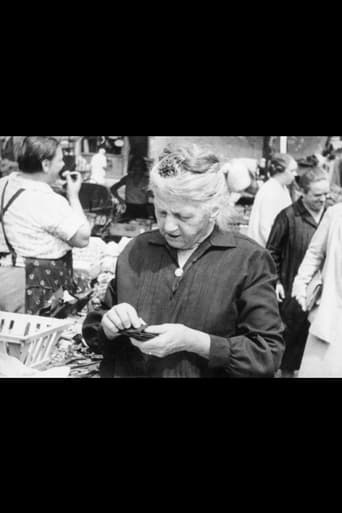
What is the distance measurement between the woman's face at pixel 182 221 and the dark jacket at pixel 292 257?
46 cm

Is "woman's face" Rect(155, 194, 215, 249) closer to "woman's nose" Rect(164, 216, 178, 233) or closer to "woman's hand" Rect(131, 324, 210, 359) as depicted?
"woman's nose" Rect(164, 216, 178, 233)

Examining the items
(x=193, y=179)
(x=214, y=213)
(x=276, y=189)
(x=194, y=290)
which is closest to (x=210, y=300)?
(x=194, y=290)

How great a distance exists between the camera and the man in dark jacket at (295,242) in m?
2.28

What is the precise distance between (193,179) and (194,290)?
0.37 metres

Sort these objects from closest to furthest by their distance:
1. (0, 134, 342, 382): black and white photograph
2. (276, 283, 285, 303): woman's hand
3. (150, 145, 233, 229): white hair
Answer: (150, 145, 233, 229): white hair < (0, 134, 342, 382): black and white photograph < (276, 283, 285, 303): woman's hand

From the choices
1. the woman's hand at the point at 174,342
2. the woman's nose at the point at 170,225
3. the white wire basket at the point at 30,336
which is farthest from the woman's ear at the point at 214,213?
the white wire basket at the point at 30,336

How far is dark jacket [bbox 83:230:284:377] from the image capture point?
6.10ft

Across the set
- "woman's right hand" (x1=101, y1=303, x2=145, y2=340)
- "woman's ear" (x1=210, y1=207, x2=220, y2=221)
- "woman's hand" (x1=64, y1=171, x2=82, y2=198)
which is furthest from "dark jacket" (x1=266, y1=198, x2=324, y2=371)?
"woman's hand" (x1=64, y1=171, x2=82, y2=198)

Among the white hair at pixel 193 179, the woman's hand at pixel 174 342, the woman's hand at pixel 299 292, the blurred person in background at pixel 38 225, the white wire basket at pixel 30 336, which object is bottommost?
the white wire basket at pixel 30 336

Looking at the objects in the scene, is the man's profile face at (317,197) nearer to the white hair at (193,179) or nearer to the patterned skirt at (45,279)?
the white hair at (193,179)

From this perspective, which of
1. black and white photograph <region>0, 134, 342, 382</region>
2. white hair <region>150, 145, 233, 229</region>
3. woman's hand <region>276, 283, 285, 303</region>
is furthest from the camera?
woman's hand <region>276, 283, 285, 303</region>
